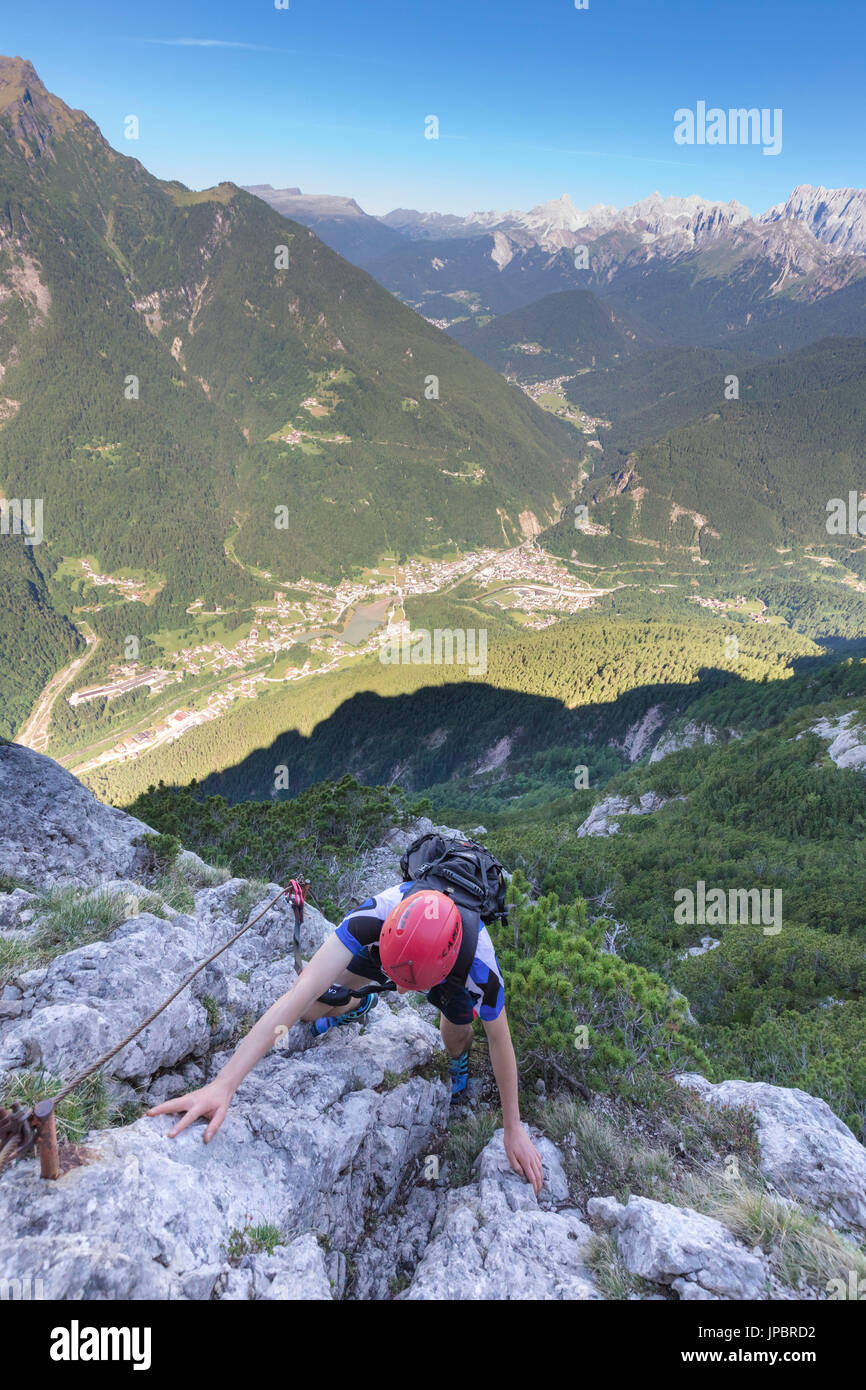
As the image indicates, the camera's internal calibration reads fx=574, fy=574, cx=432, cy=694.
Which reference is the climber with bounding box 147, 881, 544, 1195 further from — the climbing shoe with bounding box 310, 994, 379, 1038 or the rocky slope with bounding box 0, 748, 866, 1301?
the climbing shoe with bounding box 310, 994, 379, 1038

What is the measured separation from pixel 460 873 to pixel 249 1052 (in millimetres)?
2093

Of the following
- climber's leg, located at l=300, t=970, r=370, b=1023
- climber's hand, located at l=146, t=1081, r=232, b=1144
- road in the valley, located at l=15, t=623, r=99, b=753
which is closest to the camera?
climber's hand, located at l=146, t=1081, r=232, b=1144

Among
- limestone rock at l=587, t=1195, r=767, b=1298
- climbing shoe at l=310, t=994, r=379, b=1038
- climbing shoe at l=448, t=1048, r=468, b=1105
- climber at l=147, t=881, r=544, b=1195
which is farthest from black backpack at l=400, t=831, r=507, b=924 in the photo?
limestone rock at l=587, t=1195, r=767, b=1298

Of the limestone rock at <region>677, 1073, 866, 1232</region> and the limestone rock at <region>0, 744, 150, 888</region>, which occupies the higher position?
the limestone rock at <region>0, 744, 150, 888</region>

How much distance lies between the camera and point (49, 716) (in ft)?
559

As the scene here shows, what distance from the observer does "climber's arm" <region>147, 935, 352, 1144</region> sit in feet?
13.7

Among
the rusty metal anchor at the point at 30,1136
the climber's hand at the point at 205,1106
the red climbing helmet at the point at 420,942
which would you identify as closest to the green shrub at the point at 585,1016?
the red climbing helmet at the point at 420,942

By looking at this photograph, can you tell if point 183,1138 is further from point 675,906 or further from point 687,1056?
point 675,906

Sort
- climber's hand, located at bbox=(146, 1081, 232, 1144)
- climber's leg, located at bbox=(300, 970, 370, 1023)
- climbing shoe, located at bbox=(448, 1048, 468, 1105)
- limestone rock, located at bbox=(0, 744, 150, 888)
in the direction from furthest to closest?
1. limestone rock, located at bbox=(0, 744, 150, 888)
2. climbing shoe, located at bbox=(448, 1048, 468, 1105)
3. climber's leg, located at bbox=(300, 970, 370, 1023)
4. climber's hand, located at bbox=(146, 1081, 232, 1144)

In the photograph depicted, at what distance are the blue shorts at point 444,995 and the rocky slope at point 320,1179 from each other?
1.24 m

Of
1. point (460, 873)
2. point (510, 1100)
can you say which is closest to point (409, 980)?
point (460, 873)

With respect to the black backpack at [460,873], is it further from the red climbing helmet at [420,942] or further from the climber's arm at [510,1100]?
the climber's arm at [510,1100]

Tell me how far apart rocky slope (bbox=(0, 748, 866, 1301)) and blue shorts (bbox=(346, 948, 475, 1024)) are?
1.24 meters
